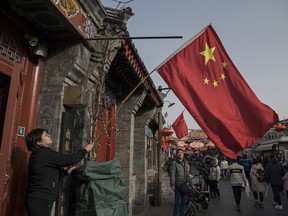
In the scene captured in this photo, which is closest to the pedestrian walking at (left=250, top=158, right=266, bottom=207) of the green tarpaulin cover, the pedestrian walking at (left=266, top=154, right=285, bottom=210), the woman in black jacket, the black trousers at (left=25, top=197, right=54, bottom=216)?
the pedestrian walking at (left=266, top=154, right=285, bottom=210)

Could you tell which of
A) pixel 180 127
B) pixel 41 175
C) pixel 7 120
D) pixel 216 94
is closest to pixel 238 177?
pixel 216 94

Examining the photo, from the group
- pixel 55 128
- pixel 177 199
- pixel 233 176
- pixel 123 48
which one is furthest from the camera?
pixel 233 176

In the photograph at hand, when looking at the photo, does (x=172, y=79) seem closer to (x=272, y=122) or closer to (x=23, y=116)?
(x=272, y=122)

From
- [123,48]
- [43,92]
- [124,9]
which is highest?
[124,9]

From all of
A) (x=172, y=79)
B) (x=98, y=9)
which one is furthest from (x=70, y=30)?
(x=172, y=79)

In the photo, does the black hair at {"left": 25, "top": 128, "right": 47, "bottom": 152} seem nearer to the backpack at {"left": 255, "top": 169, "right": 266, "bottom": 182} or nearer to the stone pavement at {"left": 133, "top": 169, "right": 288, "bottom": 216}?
the stone pavement at {"left": 133, "top": 169, "right": 288, "bottom": 216}

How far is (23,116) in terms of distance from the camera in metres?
4.00

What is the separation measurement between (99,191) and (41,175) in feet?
2.68

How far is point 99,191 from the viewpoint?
3.55m

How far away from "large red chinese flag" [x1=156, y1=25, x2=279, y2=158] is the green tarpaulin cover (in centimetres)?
193

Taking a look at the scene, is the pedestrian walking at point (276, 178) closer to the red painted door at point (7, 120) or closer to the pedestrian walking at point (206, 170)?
the pedestrian walking at point (206, 170)

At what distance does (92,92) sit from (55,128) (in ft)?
3.25

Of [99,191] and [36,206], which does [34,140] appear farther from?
[99,191]

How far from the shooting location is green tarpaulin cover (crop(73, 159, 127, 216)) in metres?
3.52
